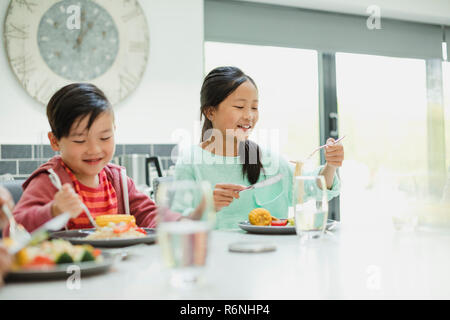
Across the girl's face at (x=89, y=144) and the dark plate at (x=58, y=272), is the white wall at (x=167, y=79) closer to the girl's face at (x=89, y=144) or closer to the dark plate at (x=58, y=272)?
the girl's face at (x=89, y=144)

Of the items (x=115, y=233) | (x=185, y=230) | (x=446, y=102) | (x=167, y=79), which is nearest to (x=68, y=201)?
(x=115, y=233)

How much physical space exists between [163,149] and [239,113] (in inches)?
61.3

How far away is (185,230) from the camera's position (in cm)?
52

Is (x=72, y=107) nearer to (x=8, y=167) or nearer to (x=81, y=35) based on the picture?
(x=8, y=167)

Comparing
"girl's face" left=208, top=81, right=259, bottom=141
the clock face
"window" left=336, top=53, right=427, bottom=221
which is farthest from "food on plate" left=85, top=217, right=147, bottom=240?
"window" left=336, top=53, right=427, bottom=221

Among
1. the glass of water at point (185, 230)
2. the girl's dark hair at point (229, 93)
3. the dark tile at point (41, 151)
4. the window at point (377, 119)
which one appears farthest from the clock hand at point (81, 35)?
the glass of water at point (185, 230)

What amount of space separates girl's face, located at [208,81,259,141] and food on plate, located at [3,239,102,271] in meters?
1.01

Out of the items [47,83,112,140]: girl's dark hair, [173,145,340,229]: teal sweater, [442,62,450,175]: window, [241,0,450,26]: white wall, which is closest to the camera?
[47,83,112,140]: girl's dark hair

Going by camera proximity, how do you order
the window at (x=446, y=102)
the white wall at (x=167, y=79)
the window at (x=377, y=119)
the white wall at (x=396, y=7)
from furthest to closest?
the window at (x=446, y=102) → the window at (x=377, y=119) → the white wall at (x=396, y=7) → the white wall at (x=167, y=79)

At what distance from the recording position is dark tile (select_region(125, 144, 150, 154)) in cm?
298

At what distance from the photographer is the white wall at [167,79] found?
304 centimetres

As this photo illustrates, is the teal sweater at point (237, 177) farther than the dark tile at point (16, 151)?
No

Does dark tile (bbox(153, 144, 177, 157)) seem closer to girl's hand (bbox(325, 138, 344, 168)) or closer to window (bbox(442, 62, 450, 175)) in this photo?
girl's hand (bbox(325, 138, 344, 168))

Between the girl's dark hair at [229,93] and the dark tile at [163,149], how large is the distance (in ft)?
4.58
